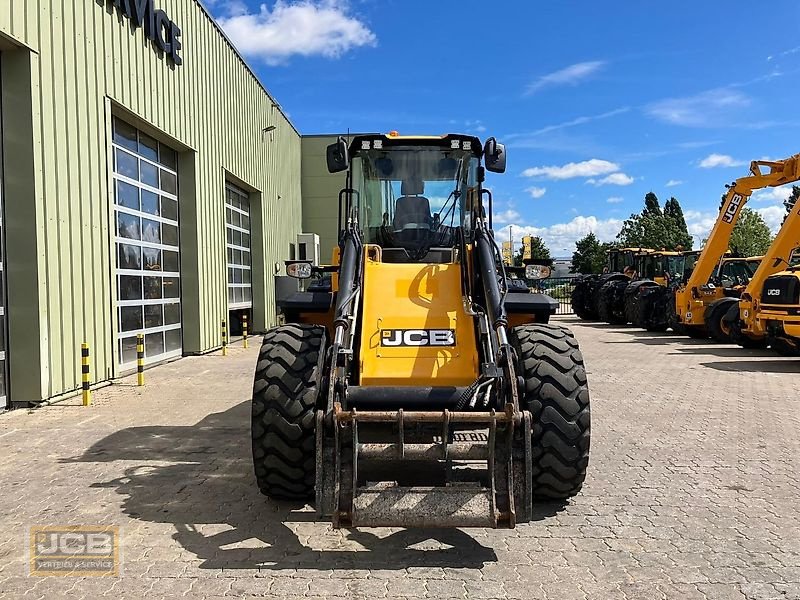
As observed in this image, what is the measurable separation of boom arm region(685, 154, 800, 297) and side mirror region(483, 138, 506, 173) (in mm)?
12561

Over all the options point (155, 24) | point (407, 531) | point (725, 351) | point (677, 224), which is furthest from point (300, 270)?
point (677, 224)

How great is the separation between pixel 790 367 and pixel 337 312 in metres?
11.6

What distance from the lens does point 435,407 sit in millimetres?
4809

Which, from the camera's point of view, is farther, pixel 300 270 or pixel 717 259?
pixel 717 259

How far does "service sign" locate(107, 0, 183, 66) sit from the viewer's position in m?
12.5

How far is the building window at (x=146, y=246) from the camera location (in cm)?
A: 1258

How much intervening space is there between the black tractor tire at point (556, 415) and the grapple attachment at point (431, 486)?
49 cm

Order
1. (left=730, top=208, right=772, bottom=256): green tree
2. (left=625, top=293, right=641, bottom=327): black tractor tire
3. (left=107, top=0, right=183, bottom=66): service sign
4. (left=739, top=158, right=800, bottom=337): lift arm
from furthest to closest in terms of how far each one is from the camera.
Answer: (left=730, top=208, right=772, bottom=256): green tree → (left=625, top=293, right=641, bottom=327): black tractor tire → (left=739, top=158, right=800, bottom=337): lift arm → (left=107, top=0, right=183, bottom=66): service sign

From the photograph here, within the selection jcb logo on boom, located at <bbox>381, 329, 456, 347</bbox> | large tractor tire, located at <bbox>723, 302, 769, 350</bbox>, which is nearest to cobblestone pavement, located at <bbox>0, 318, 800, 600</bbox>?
jcb logo on boom, located at <bbox>381, 329, 456, 347</bbox>

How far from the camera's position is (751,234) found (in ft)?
168

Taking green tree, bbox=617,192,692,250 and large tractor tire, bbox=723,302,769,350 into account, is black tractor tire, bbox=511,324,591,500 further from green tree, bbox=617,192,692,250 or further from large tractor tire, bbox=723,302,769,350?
green tree, bbox=617,192,692,250

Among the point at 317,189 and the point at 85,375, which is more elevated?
the point at 317,189

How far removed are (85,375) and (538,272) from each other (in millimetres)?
6830

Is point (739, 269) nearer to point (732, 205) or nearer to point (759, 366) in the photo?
point (732, 205)
